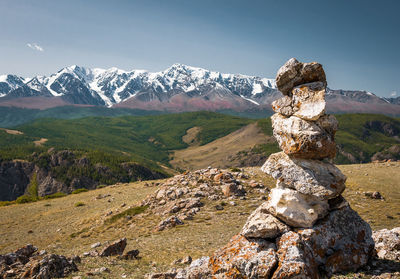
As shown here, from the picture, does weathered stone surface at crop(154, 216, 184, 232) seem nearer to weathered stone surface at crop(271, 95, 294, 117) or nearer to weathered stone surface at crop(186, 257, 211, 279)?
weathered stone surface at crop(186, 257, 211, 279)

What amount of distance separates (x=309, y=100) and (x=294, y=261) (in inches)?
355

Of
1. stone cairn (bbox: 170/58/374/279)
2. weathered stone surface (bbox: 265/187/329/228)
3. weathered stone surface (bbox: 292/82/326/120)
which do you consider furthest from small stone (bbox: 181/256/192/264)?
weathered stone surface (bbox: 292/82/326/120)

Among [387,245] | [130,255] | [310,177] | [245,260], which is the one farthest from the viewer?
[130,255]

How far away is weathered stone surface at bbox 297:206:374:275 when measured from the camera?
502 inches

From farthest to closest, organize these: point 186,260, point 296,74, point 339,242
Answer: point 186,260, point 296,74, point 339,242

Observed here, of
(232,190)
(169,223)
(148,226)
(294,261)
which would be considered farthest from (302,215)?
(232,190)

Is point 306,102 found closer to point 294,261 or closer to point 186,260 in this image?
point 294,261

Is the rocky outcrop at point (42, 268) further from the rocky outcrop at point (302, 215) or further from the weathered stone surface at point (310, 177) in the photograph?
the weathered stone surface at point (310, 177)

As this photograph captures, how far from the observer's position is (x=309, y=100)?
14.8m

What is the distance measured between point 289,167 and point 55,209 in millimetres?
58009

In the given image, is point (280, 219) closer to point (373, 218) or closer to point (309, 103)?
point (309, 103)

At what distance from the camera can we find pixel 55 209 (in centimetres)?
5578

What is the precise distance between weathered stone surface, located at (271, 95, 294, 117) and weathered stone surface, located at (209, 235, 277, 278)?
804cm

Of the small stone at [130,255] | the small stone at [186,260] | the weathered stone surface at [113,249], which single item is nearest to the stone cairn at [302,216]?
the small stone at [186,260]
